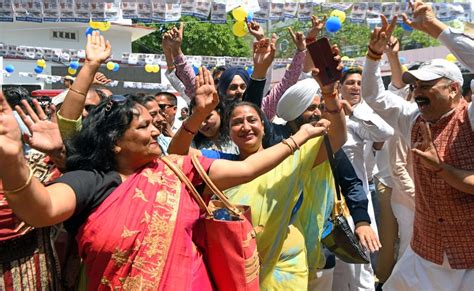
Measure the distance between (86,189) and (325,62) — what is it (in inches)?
60.0

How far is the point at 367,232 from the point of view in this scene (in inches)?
155

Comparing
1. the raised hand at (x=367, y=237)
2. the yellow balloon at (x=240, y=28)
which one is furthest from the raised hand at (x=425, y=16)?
the yellow balloon at (x=240, y=28)

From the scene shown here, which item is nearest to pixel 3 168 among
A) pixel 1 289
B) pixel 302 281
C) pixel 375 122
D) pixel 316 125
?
pixel 1 289

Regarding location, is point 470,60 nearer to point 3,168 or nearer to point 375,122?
point 375,122

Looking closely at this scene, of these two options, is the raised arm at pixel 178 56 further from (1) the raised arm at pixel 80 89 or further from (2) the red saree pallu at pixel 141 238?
(2) the red saree pallu at pixel 141 238

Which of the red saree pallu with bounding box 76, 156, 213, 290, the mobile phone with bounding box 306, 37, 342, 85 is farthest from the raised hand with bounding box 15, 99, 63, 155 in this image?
the mobile phone with bounding box 306, 37, 342, 85

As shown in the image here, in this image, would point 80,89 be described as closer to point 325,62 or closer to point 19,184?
point 19,184

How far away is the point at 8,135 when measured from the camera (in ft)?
7.07

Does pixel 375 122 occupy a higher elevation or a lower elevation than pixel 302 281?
higher

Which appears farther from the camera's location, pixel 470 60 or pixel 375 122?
pixel 375 122

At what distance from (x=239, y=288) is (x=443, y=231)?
1.47 m

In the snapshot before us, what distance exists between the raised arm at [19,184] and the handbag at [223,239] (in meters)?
0.62

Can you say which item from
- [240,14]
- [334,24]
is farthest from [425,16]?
[240,14]

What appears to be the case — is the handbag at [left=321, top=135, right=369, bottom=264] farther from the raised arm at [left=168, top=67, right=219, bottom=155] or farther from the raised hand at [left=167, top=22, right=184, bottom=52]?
the raised hand at [left=167, top=22, right=184, bottom=52]
